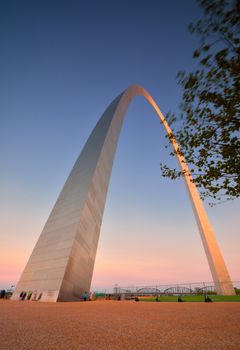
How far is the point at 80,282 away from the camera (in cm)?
1700

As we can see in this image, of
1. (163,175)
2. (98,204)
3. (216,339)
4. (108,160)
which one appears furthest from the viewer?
(108,160)

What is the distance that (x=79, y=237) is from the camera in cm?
1658

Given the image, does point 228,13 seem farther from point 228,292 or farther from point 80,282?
point 228,292

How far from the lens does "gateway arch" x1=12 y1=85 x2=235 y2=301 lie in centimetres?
1506

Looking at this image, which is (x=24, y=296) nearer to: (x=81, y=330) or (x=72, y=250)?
(x=72, y=250)

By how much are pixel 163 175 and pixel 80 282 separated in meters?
12.2

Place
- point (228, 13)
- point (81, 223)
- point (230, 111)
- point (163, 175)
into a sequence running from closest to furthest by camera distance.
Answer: point (228, 13)
point (230, 111)
point (163, 175)
point (81, 223)

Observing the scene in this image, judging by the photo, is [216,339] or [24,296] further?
[24,296]

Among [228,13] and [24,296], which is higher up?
[228,13]

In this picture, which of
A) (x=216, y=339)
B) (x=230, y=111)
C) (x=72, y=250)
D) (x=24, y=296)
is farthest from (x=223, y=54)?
(x=24, y=296)

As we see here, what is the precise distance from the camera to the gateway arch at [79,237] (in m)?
15.1

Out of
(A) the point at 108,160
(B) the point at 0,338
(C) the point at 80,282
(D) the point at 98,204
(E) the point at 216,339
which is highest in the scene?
(A) the point at 108,160

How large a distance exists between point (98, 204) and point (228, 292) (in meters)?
14.9

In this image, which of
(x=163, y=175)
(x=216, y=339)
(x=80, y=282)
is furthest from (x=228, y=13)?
(x=80, y=282)
